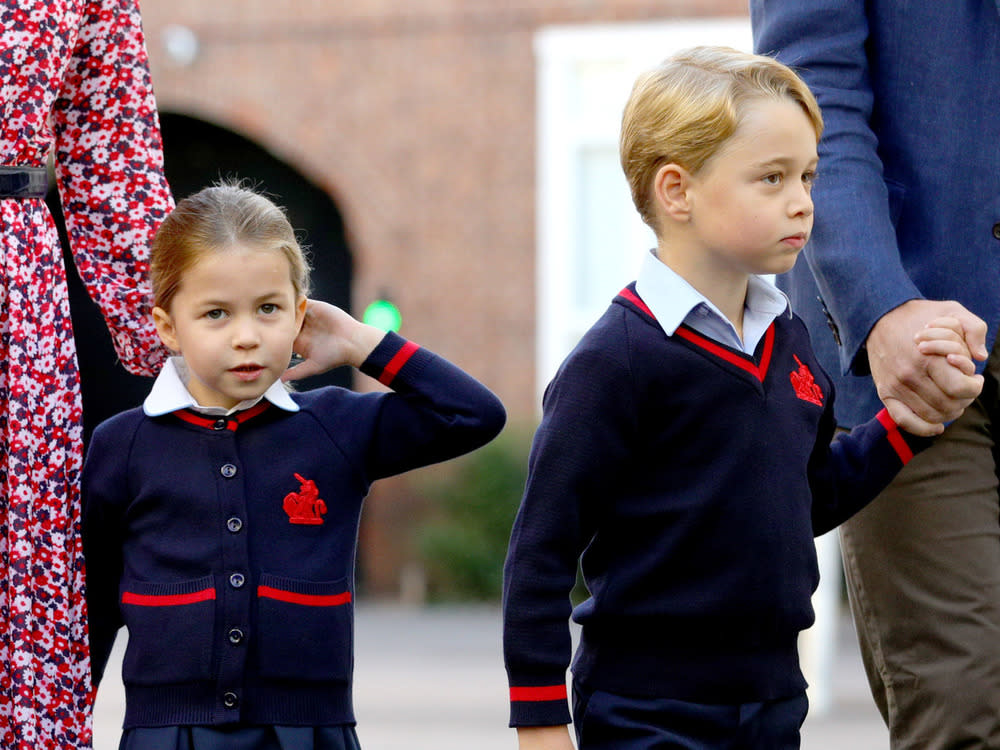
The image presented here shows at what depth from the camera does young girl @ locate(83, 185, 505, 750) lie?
2627 millimetres

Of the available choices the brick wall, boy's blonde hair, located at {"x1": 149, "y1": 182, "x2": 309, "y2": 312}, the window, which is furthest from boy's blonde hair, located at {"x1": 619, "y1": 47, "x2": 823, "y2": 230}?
the brick wall

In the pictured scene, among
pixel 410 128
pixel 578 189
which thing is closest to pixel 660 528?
pixel 578 189

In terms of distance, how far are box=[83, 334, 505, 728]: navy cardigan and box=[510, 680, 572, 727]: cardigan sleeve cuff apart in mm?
384

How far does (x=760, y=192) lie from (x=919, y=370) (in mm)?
368

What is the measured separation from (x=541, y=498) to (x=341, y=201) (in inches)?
407

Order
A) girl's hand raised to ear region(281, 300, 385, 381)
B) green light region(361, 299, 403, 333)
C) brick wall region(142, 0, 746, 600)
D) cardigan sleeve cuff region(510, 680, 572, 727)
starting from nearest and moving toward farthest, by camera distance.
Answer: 1. cardigan sleeve cuff region(510, 680, 572, 727)
2. girl's hand raised to ear region(281, 300, 385, 381)
3. green light region(361, 299, 403, 333)
4. brick wall region(142, 0, 746, 600)

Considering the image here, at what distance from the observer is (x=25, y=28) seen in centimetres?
278

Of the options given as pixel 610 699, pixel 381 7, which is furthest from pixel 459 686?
pixel 610 699

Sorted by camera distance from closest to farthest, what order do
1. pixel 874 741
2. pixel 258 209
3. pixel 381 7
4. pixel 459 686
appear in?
1. pixel 258 209
2. pixel 874 741
3. pixel 459 686
4. pixel 381 7

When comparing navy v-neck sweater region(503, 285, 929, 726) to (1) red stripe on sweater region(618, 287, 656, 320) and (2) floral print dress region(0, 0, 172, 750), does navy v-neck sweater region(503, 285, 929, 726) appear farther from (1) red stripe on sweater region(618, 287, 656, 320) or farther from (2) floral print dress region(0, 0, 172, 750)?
(2) floral print dress region(0, 0, 172, 750)

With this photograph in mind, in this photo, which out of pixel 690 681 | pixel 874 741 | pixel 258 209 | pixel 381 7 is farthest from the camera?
pixel 381 7

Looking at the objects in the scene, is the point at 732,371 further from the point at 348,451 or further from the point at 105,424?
the point at 105,424

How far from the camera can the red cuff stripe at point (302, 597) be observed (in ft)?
8.71

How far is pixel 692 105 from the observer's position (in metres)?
2.52
